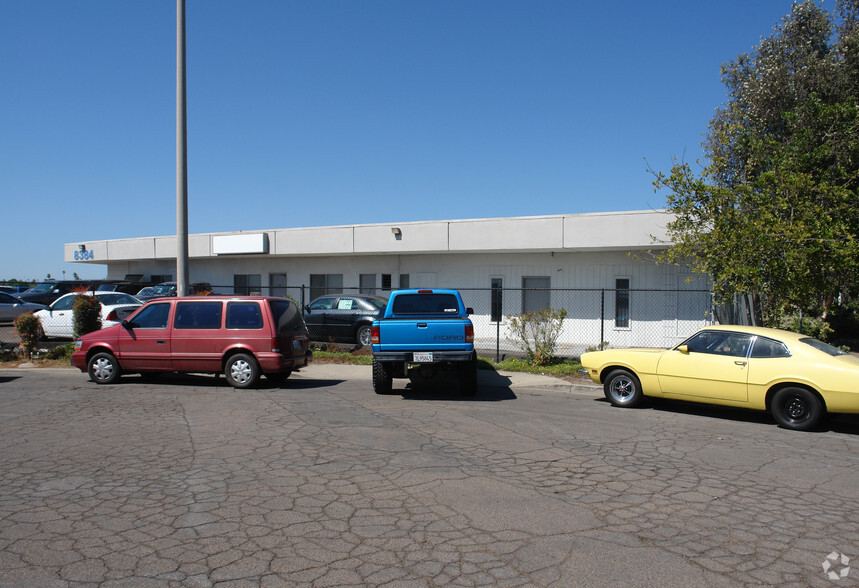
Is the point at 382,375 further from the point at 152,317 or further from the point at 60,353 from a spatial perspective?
the point at 60,353

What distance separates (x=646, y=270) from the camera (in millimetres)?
19703

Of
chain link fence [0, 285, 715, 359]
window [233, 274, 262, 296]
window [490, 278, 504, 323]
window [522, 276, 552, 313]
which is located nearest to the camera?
chain link fence [0, 285, 715, 359]

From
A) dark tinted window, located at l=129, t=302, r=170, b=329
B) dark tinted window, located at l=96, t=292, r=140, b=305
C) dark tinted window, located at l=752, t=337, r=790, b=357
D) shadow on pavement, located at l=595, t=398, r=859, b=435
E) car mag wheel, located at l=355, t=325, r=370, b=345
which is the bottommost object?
shadow on pavement, located at l=595, t=398, r=859, b=435

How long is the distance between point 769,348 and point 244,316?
8.81m

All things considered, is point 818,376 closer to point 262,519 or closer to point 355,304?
point 262,519

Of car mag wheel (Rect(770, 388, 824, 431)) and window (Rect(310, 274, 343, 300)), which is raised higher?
window (Rect(310, 274, 343, 300))

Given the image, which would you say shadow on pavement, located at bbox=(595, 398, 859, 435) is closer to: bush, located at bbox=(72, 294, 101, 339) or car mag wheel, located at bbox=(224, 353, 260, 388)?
car mag wheel, located at bbox=(224, 353, 260, 388)

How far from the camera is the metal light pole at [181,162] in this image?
14859 mm

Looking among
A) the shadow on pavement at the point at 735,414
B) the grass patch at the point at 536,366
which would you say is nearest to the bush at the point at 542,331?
the grass patch at the point at 536,366

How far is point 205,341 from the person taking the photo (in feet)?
39.5

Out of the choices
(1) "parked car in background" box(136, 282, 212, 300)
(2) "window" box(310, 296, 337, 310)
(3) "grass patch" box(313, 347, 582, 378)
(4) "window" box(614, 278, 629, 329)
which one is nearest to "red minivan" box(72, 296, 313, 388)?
(3) "grass patch" box(313, 347, 582, 378)

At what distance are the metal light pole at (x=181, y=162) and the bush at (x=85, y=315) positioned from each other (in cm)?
291

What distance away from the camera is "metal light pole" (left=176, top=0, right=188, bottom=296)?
14.9 metres

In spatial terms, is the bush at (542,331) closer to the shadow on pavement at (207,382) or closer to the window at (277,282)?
the shadow on pavement at (207,382)
